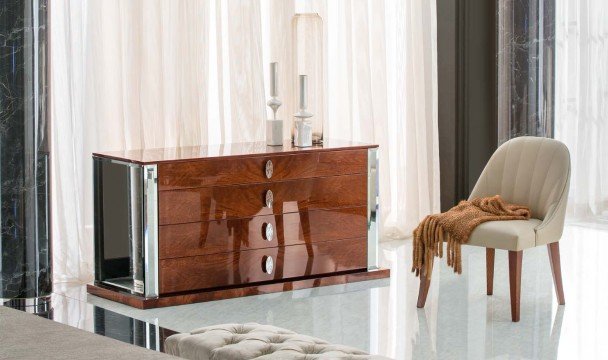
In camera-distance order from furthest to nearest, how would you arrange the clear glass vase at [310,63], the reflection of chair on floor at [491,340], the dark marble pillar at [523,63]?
the dark marble pillar at [523,63] < the clear glass vase at [310,63] < the reflection of chair on floor at [491,340]

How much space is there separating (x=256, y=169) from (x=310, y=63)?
2.43 feet

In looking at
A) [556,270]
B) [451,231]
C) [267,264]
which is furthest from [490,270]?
[267,264]

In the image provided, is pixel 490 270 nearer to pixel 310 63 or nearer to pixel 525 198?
pixel 525 198

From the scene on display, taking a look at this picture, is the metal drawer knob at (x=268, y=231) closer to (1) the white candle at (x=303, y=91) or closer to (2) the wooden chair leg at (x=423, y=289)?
(1) the white candle at (x=303, y=91)

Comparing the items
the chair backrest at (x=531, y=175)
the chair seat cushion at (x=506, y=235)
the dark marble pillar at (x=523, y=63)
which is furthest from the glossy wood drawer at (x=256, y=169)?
the dark marble pillar at (x=523, y=63)

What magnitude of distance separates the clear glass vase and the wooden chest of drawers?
176 mm

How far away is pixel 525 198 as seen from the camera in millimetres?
5102

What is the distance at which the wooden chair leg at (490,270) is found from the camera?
512 cm

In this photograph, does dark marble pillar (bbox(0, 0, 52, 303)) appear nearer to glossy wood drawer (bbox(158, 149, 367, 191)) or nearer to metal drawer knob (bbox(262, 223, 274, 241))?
glossy wood drawer (bbox(158, 149, 367, 191))

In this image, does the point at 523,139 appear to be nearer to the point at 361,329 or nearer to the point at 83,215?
the point at 361,329

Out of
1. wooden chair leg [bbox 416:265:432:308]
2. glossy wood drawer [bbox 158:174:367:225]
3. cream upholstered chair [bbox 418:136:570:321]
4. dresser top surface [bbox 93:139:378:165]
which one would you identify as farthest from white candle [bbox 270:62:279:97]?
wooden chair leg [bbox 416:265:432:308]

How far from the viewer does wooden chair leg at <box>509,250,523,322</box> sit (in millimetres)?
4742

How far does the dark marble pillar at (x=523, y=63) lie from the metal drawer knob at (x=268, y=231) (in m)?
2.28

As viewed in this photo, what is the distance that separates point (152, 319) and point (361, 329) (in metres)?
0.91
